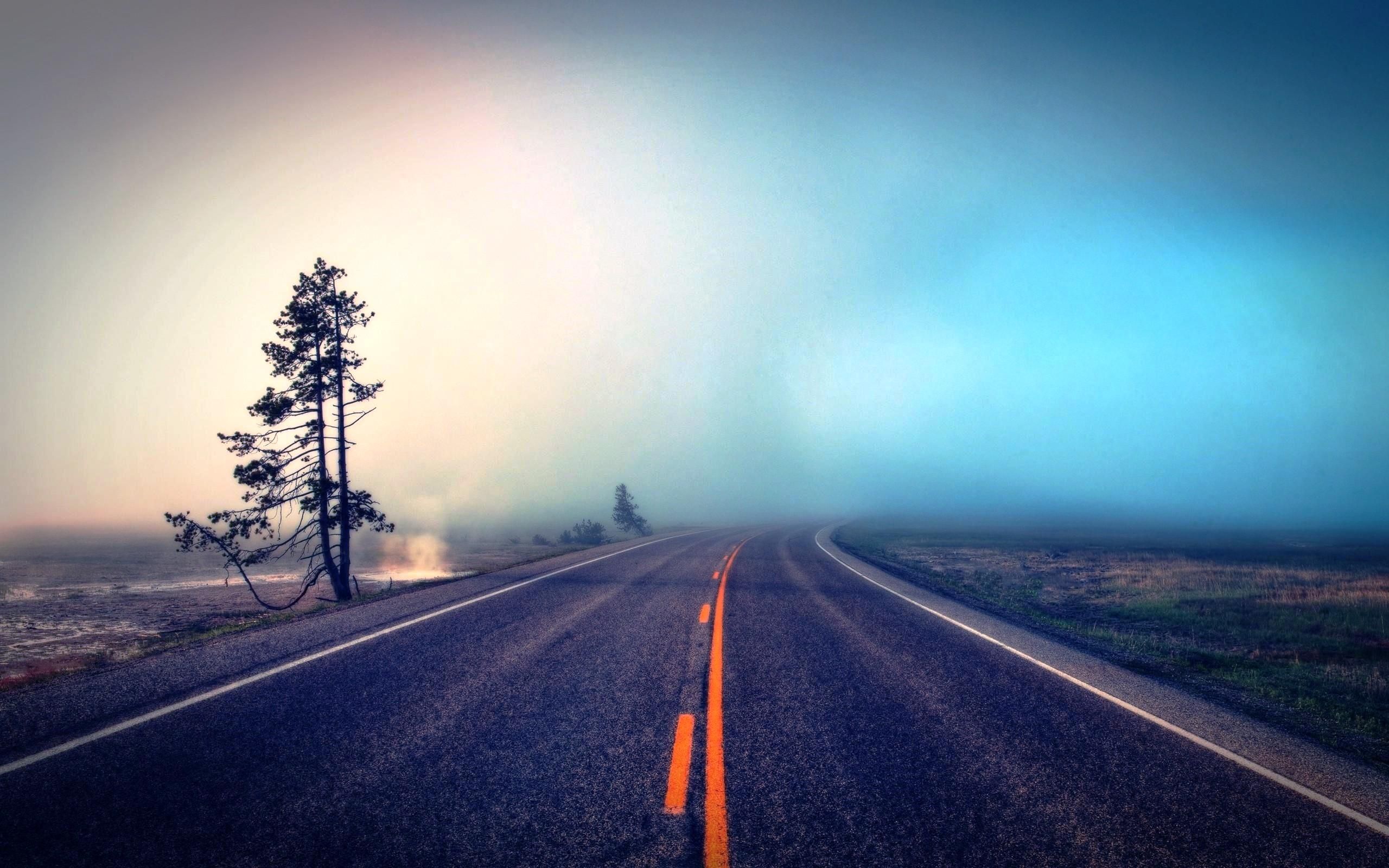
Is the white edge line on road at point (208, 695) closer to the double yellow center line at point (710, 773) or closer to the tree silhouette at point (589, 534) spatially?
the double yellow center line at point (710, 773)

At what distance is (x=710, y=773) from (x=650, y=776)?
1.47 feet

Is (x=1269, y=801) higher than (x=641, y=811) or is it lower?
lower

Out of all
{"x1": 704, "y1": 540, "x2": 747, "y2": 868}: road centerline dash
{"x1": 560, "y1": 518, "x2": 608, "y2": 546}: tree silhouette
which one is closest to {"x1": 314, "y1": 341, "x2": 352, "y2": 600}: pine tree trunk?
{"x1": 704, "y1": 540, "x2": 747, "y2": 868}: road centerline dash

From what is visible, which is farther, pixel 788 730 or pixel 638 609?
pixel 638 609

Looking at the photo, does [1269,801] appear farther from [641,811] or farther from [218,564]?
[218,564]

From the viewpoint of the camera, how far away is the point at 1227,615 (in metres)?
13.0

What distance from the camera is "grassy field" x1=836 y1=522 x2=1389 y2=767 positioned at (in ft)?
22.4

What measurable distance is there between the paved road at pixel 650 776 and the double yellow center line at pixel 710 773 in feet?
0.06

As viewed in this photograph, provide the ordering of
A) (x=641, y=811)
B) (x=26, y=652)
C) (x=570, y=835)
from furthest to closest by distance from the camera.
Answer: (x=26, y=652) → (x=641, y=811) → (x=570, y=835)

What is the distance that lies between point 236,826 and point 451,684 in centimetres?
269

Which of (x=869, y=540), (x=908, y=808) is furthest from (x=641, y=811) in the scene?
(x=869, y=540)

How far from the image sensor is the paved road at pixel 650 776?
10.6ft

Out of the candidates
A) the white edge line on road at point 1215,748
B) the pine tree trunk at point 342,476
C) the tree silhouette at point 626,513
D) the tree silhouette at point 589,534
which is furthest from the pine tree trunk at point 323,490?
the tree silhouette at point 626,513

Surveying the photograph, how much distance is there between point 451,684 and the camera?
6016 mm
